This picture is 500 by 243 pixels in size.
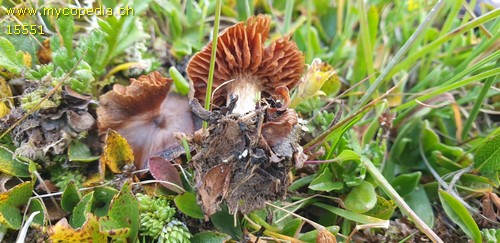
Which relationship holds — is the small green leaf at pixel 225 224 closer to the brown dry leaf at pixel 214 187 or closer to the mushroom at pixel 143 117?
the brown dry leaf at pixel 214 187

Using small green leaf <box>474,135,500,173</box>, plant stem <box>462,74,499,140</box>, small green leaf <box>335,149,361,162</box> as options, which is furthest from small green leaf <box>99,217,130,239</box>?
plant stem <box>462,74,499,140</box>

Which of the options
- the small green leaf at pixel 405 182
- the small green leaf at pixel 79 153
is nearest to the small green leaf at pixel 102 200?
the small green leaf at pixel 79 153

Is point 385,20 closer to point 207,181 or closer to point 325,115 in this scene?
point 325,115

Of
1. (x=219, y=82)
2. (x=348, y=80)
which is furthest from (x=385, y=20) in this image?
(x=219, y=82)

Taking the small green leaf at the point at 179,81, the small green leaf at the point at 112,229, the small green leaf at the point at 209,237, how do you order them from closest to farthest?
the small green leaf at the point at 112,229 → the small green leaf at the point at 209,237 → the small green leaf at the point at 179,81

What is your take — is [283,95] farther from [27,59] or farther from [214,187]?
[27,59]

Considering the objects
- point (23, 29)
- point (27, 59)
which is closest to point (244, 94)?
Result: point (27, 59)

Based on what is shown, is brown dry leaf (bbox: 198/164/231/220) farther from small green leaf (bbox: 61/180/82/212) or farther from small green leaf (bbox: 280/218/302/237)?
small green leaf (bbox: 61/180/82/212)
